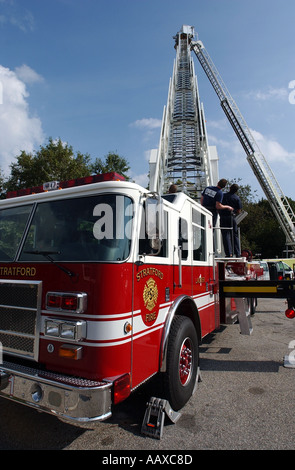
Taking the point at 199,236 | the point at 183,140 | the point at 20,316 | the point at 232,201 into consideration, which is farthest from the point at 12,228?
the point at 183,140

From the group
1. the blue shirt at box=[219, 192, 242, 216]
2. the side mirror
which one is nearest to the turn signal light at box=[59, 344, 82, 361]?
the side mirror

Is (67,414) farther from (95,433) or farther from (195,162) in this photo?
(195,162)

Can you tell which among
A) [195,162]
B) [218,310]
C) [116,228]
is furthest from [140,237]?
[195,162]

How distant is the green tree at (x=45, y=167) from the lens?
16234 millimetres

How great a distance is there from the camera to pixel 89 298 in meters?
2.40

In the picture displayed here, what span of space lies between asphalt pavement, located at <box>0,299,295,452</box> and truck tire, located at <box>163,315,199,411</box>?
0.20 m

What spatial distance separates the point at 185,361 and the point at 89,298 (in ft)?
5.62

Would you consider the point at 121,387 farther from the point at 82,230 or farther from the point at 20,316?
the point at 82,230

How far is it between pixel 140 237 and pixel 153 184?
43.7 ft

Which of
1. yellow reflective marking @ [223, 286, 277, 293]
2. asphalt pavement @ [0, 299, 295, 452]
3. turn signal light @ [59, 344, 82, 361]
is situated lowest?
asphalt pavement @ [0, 299, 295, 452]

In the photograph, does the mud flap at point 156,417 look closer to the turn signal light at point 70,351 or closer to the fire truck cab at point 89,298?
the fire truck cab at point 89,298

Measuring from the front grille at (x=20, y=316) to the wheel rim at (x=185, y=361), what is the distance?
158 cm

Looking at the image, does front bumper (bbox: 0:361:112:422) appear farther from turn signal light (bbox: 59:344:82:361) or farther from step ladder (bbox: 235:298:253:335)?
step ladder (bbox: 235:298:253:335)

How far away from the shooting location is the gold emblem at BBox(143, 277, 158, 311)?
281 centimetres
